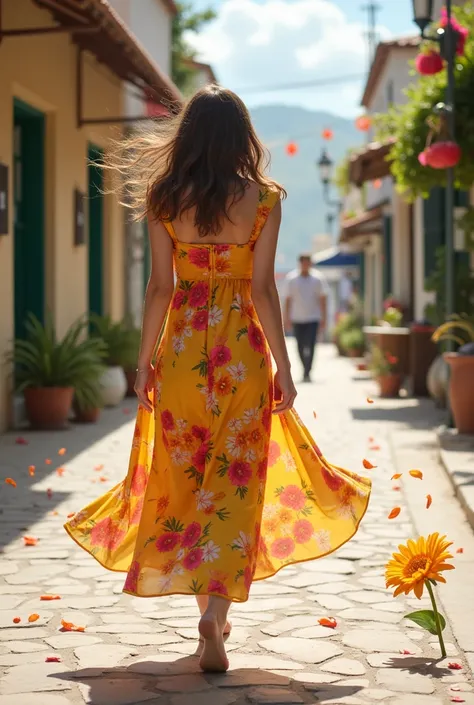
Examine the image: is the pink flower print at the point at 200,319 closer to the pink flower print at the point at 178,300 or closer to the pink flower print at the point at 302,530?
the pink flower print at the point at 178,300

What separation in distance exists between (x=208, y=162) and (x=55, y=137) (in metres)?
8.04

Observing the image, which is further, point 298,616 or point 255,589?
point 255,589

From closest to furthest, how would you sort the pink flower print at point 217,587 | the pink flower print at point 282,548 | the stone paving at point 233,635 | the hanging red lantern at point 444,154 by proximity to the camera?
the stone paving at point 233,635, the pink flower print at point 217,587, the pink flower print at point 282,548, the hanging red lantern at point 444,154

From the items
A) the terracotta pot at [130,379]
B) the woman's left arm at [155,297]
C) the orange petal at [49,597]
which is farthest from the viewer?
the terracotta pot at [130,379]

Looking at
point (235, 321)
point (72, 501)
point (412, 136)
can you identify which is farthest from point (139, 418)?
point (412, 136)

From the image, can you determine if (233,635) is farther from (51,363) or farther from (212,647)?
(51,363)

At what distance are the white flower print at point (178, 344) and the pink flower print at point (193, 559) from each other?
2.11 feet

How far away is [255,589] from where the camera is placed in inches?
193

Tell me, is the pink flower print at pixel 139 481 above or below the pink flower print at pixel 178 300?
below

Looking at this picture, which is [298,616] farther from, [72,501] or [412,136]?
[412,136]

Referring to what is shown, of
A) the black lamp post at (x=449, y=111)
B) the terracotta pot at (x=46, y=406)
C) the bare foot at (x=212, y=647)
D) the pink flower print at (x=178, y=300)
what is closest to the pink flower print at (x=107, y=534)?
the bare foot at (x=212, y=647)

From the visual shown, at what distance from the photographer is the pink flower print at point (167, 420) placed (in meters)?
3.88

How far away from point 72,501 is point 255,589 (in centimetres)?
206

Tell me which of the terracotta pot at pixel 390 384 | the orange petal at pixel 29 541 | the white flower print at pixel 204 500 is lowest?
the terracotta pot at pixel 390 384
